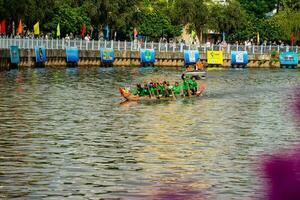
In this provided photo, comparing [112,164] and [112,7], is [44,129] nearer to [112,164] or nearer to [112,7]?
[112,164]

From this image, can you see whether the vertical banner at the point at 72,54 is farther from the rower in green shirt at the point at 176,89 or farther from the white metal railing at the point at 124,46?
the rower in green shirt at the point at 176,89

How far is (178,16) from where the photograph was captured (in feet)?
466

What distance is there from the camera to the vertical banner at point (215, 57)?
115562 millimetres

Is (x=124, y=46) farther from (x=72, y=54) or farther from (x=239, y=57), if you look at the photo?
(x=239, y=57)

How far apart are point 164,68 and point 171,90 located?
5233 centimetres

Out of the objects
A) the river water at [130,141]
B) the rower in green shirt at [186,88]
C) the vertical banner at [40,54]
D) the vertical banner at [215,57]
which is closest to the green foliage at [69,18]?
→ the vertical banner at [215,57]

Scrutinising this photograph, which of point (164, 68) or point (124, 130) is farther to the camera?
point (164, 68)

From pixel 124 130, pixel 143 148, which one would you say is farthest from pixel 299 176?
pixel 124 130

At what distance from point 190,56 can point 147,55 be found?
575 cm

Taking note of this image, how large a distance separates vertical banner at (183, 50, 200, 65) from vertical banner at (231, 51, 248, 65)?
497 centimetres

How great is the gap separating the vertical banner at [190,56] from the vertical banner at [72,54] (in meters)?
16.0

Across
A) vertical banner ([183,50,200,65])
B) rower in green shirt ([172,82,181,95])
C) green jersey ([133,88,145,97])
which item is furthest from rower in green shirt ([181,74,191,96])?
vertical banner ([183,50,200,65])

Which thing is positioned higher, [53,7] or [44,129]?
[53,7]

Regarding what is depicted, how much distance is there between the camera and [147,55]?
112688 mm
